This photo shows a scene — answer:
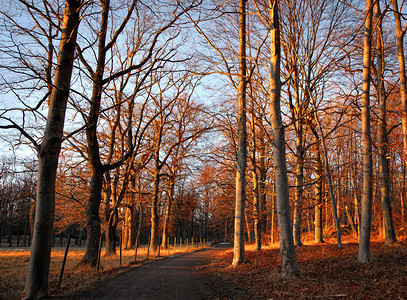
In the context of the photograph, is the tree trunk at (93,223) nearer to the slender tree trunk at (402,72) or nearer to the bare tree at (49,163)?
the bare tree at (49,163)

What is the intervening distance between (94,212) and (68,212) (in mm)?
14248

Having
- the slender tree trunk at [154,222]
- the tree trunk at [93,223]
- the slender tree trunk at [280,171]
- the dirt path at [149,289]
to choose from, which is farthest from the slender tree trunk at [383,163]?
the slender tree trunk at [154,222]

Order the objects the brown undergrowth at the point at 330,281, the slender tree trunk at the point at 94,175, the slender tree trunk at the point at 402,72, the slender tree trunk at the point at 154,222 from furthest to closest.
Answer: the slender tree trunk at the point at 154,222
the slender tree trunk at the point at 94,175
the slender tree trunk at the point at 402,72
the brown undergrowth at the point at 330,281

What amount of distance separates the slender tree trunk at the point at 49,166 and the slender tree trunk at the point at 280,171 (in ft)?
18.9

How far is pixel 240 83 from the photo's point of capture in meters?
12.0

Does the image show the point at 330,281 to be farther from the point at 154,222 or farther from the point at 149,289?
the point at 154,222

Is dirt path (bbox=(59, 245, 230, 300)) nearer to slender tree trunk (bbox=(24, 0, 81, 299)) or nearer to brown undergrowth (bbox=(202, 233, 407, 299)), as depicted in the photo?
brown undergrowth (bbox=(202, 233, 407, 299))

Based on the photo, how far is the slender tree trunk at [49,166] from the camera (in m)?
5.80

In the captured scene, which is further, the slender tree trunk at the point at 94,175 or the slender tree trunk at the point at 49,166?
the slender tree trunk at the point at 94,175

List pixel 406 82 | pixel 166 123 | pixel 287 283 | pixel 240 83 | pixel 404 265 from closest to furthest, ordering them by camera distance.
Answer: pixel 287 283
pixel 404 265
pixel 406 82
pixel 240 83
pixel 166 123

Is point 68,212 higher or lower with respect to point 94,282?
higher

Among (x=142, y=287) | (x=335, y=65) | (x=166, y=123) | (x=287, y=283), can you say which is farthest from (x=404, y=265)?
(x=166, y=123)

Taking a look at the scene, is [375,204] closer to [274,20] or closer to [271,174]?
[271,174]

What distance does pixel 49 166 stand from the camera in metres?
6.29
